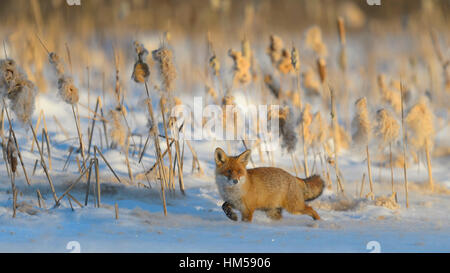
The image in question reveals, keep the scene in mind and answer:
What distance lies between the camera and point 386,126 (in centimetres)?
476

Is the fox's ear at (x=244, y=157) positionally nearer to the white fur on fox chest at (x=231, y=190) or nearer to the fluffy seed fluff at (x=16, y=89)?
the white fur on fox chest at (x=231, y=190)

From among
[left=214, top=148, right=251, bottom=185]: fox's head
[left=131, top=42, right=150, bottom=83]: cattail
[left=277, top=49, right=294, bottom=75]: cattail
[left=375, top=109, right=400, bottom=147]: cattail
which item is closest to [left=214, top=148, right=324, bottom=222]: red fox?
[left=214, top=148, right=251, bottom=185]: fox's head

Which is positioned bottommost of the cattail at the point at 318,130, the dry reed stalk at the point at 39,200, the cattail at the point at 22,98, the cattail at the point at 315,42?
the dry reed stalk at the point at 39,200

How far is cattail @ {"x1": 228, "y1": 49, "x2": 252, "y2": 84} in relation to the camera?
232 inches

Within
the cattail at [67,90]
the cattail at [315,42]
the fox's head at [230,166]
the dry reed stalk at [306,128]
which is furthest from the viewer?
the cattail at [315,42]

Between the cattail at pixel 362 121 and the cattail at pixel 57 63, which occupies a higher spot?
the cattail at pixel 57 63

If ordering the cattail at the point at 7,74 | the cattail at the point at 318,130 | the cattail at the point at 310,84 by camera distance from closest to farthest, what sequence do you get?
the cattail at the point at 7,74, the cattail at the point at 318,130, the cattail at the point at 310,84

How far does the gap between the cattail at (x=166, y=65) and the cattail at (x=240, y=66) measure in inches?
64.6

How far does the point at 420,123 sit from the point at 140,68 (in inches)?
110

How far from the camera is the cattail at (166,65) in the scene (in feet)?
14.0

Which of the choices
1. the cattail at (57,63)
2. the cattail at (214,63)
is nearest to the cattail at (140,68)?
the cattail at (57,63)

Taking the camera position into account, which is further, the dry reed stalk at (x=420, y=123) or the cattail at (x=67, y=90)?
the dry reed stalk at (x=420, y=123)

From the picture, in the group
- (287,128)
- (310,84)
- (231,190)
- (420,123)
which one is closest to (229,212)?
(231,190)

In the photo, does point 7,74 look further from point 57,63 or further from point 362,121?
point 362,121
